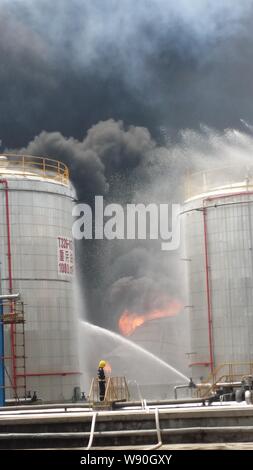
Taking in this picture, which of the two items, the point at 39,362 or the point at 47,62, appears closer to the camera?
the point at 39,362

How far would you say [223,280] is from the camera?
123 feet

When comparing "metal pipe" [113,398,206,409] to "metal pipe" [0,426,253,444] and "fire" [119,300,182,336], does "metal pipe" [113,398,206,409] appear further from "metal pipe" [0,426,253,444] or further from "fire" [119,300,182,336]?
"fire" [119,300,182,336]

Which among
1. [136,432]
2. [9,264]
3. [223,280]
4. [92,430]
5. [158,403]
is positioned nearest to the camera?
[136,432]

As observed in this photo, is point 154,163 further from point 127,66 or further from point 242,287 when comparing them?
point 242,287

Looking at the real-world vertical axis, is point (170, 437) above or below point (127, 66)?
below

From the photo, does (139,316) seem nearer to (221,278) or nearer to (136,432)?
(221,278)

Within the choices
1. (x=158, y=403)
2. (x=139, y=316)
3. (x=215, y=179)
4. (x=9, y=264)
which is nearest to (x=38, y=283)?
(x=9, y=264)

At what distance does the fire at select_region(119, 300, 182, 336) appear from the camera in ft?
197

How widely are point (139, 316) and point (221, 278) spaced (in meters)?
28.2

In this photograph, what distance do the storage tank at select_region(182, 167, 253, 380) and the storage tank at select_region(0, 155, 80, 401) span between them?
530cm
